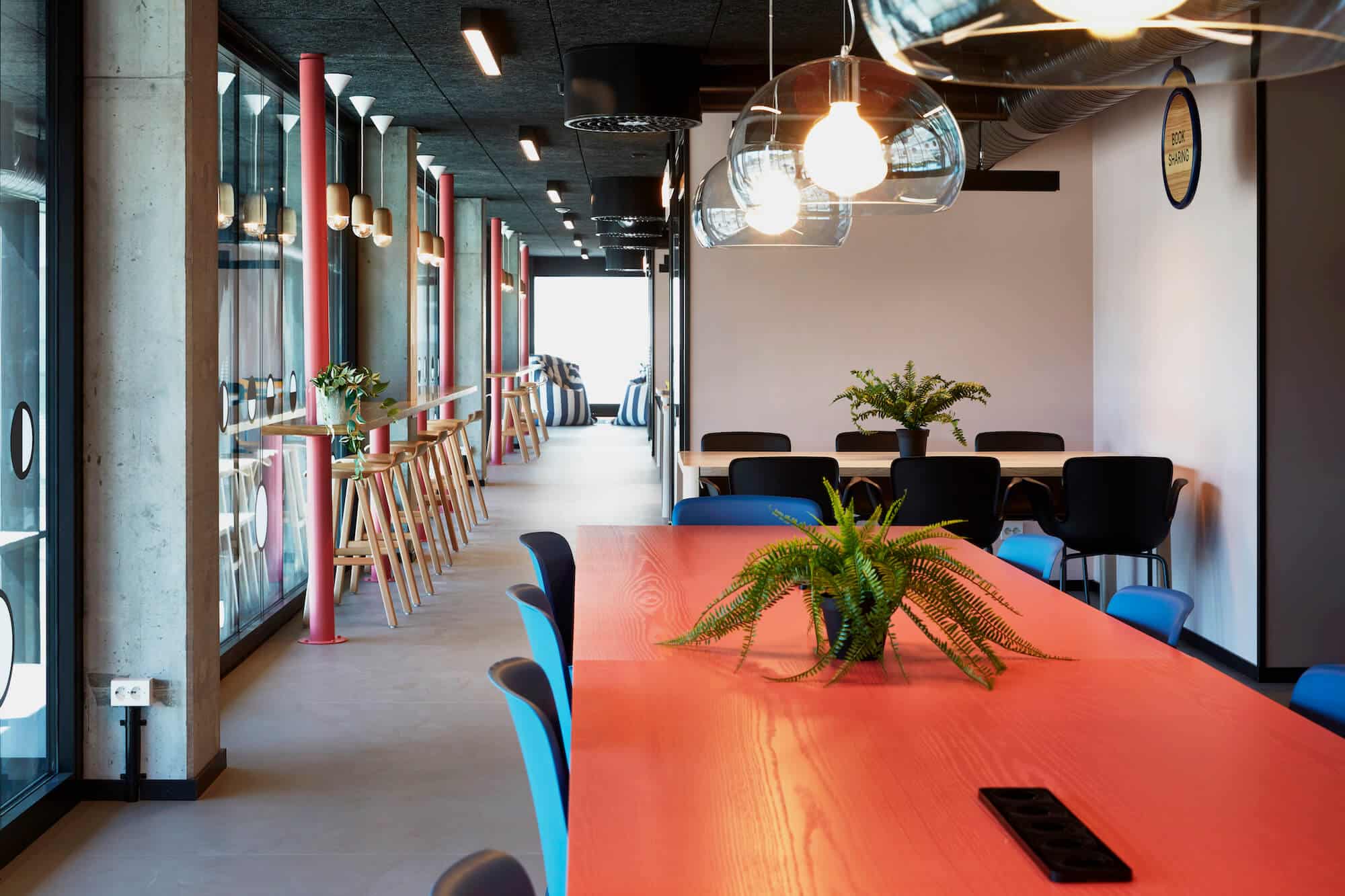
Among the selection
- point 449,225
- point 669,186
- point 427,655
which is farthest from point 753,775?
point 449,225

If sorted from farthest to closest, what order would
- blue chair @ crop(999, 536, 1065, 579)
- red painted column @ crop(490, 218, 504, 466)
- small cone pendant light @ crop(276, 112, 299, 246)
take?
red painted column @ crop(490, 218, 504, 466), small cone pendant light @ crop(276, 112, 299, 246), blue chair @ crop(999, 536, 1065, 579)

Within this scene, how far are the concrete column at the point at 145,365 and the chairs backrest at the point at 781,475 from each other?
7.88ft

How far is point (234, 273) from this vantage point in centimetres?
545

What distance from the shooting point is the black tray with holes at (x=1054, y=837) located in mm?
1274

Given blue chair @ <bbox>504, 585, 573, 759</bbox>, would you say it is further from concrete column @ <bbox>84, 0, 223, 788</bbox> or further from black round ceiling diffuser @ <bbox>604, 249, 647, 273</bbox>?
black round ceiling diffuser @ <bbox>604, 249, 647, 273</bbox>

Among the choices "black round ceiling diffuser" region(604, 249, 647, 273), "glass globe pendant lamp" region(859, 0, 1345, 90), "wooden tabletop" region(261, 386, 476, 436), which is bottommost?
"wooden tabletop" region(261, 386, 476, 436)

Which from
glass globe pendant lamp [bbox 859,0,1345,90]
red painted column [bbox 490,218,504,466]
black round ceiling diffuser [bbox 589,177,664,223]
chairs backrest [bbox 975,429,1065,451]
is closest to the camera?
glass globe pendant lamp [bbox 859,0,1345,90]

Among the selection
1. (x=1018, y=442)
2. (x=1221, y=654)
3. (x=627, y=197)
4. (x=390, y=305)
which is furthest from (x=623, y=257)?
(x=1221, y=654)

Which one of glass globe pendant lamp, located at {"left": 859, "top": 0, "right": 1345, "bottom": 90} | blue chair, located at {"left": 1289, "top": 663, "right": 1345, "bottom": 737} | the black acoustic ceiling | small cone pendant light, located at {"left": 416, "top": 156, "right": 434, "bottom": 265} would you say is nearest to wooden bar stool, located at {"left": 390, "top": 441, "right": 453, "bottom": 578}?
small cone pendant light, located at {"left": 416, "top": 156, "right": 434, "bottom": 265}

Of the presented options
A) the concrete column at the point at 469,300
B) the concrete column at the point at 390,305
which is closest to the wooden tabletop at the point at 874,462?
the concrete column at the point at 390,305

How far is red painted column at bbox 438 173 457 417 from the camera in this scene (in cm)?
1120

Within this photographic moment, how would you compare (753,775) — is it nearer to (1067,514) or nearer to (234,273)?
(1067,514)

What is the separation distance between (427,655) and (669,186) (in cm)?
412

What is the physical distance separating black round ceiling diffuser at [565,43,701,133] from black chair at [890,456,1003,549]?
2010mm
